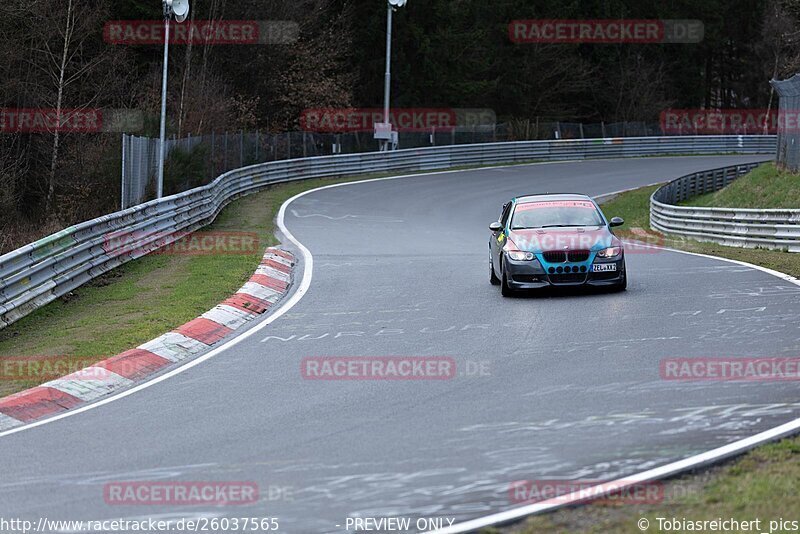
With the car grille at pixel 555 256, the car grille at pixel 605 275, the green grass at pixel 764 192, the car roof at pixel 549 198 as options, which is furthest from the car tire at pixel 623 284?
the green grass at pixel 764 192

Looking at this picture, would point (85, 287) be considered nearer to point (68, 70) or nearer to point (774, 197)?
point (774, 197)

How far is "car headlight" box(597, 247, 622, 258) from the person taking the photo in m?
16.1

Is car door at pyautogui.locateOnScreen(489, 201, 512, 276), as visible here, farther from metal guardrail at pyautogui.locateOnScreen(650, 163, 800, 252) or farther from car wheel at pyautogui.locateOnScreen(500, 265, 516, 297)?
metal guardrail at pyautogui.locateOnScreen(650, 163, 800, 252)

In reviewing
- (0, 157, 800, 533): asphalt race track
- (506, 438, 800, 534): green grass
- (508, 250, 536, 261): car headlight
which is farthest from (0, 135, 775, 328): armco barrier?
(506, 438, 800, 534): green grass

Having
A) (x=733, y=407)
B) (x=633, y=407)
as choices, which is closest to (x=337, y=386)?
(x=633, y=407)

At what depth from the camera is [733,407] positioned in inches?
359

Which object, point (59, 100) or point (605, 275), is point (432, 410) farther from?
point (59, 100)

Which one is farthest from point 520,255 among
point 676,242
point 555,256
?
point 676,242

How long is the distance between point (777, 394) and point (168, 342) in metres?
6.90

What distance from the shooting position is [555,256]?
1606cm

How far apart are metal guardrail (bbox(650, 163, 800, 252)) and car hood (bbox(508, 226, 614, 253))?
721 cm

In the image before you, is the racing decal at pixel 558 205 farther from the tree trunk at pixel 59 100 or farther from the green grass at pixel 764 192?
the tree trunk at pixel 59 100

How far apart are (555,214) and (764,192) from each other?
17.1m

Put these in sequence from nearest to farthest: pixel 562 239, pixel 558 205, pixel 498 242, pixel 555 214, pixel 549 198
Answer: pixel 562 239 < pixel 498 242 < pixel 555 214 < pixel 558 205 < pixel 549 198
